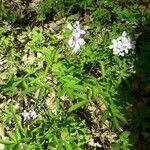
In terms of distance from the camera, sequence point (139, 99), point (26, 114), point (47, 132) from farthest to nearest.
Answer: point (139, 99)
point (26, 114)
point (47, 132)

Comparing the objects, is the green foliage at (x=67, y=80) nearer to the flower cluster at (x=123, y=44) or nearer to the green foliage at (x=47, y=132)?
the green foliage at (x=47, y=132)

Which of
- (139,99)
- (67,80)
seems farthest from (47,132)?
(139,99)

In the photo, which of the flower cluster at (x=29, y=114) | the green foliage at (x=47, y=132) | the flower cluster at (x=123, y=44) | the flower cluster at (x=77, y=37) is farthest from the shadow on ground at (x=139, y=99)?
the flower cluster at (x=29, y=114)

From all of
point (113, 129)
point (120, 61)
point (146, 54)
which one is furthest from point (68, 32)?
point (113, 129)

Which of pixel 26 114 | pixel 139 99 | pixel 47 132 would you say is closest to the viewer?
pixel 47 132

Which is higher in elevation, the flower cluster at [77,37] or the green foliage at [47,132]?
the flower cluster at [77,37]

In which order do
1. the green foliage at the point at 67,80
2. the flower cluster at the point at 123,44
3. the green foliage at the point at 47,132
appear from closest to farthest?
the green foliage at the point at 47,132 < the green foliage at the point at 67,80 < the flower cluster at the point at 123,44

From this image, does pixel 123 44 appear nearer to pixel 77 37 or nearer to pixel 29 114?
pixel 77 37

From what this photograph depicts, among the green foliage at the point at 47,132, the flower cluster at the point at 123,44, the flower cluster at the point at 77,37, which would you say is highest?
the flower cluster at the point at 77,37

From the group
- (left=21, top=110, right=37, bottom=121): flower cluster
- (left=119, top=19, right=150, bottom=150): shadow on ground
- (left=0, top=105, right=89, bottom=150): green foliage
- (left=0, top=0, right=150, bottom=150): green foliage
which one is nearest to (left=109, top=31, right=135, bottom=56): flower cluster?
(left=0, top=0, right=150, bottom=150): green foliage

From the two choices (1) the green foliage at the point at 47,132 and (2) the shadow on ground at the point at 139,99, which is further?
(2) the shadow on ground at the point at 139,99

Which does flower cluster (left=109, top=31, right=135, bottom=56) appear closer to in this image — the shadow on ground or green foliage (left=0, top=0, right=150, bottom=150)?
green foliage (left=0, top=0, right=150, bottom=150)
